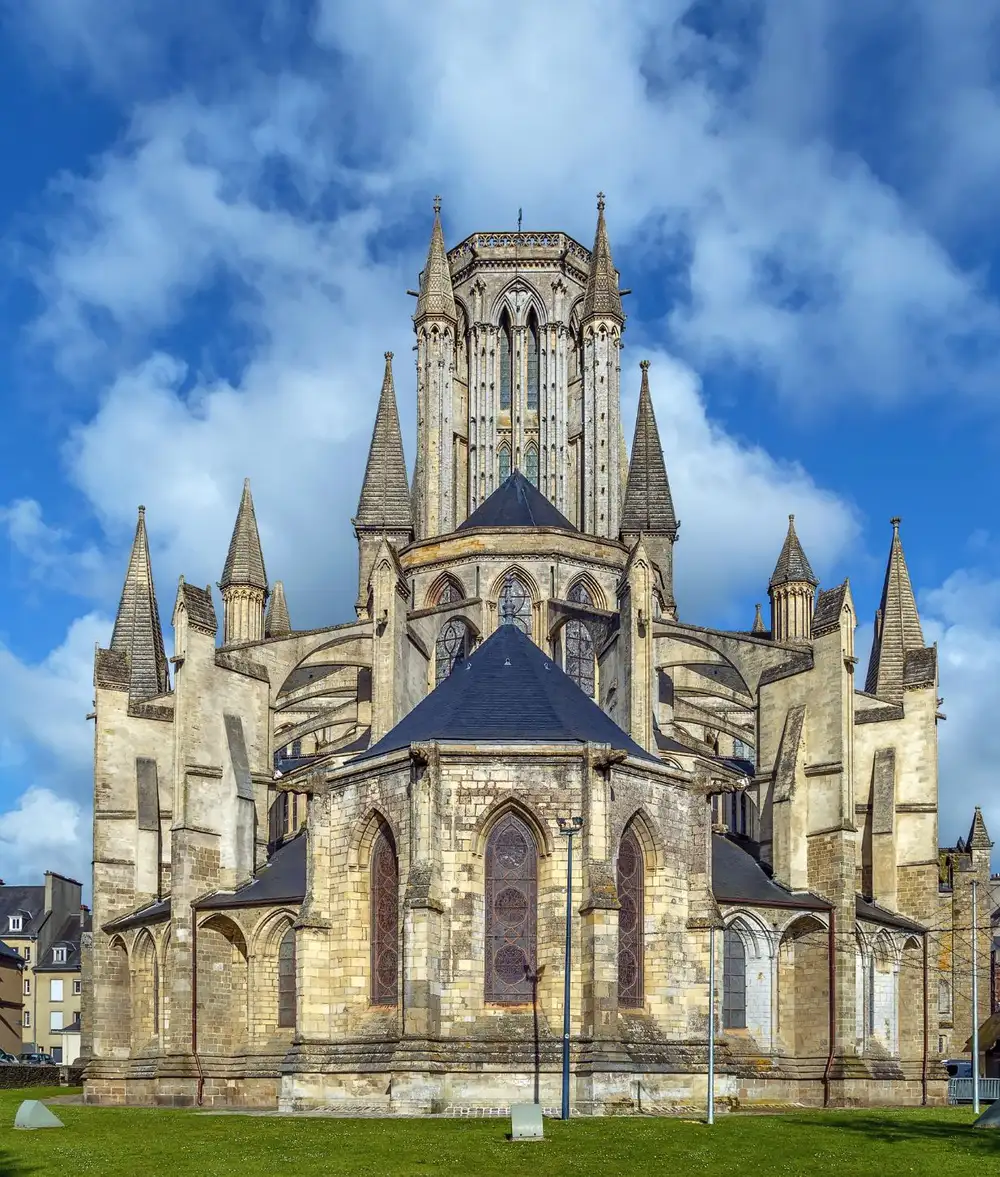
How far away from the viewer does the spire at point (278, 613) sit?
70.4 m

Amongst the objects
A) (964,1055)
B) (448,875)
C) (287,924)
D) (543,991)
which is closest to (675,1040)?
(543,991)

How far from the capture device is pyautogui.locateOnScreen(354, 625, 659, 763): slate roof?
31.4 metres

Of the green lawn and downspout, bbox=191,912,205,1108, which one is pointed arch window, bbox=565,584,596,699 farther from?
the green lawn

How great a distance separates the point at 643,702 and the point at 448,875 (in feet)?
45.8

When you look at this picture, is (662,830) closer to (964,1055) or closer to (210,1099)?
(210,1099)

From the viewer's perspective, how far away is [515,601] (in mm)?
50781

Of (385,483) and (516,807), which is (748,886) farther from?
(385,483)

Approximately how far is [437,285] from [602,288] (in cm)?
661

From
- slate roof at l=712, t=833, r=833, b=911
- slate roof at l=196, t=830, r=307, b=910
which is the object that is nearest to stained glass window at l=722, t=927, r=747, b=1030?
slate roof at l=712, t=833, r=833, b=911

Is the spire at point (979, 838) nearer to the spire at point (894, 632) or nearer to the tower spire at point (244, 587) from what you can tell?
the spire at point (894, 632)

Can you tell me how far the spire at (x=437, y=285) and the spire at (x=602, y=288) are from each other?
5.52 metres

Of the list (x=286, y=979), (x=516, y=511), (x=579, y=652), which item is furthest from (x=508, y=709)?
(x=516, y=511)

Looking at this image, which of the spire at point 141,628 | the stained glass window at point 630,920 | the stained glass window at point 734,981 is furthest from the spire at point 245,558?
the stained glass window at point 630,920

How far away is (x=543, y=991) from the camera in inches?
1190
